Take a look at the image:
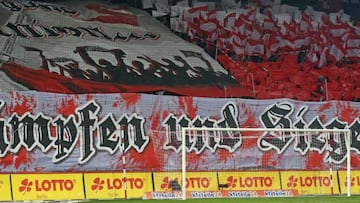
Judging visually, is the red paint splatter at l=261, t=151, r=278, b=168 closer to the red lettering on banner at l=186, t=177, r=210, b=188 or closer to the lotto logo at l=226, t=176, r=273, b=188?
the lotto logo at l=226, t=176, r=273, b=188

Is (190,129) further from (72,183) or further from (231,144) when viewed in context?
(72,183)

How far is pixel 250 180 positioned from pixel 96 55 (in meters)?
6.08

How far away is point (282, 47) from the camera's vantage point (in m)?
27.8

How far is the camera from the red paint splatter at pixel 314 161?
21.0m

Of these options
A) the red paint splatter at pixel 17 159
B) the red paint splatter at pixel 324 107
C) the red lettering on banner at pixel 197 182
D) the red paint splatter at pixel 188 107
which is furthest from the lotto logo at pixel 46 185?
the red paint splatter at pixel 324 107

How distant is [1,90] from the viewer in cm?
1952

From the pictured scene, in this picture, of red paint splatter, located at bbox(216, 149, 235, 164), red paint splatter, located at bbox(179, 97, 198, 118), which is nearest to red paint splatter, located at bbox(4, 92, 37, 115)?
red paint splatter, located at bbox(179, 97, 198, 118)

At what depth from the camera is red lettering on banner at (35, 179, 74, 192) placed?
17.7 meters

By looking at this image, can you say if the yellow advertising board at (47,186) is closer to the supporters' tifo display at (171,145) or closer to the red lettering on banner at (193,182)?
the supporters' tifo display at (171,145)

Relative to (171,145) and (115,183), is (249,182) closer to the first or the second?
(171,145)

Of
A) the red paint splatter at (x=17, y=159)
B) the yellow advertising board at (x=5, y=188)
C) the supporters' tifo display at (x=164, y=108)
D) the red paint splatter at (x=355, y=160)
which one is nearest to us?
the yellow advertising board at (x=5, y=188)

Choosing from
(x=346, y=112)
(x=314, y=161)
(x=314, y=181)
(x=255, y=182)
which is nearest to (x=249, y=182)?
(x=255, y=182)

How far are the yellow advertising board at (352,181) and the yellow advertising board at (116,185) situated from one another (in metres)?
5.28

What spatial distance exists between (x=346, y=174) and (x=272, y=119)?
7.85ft
